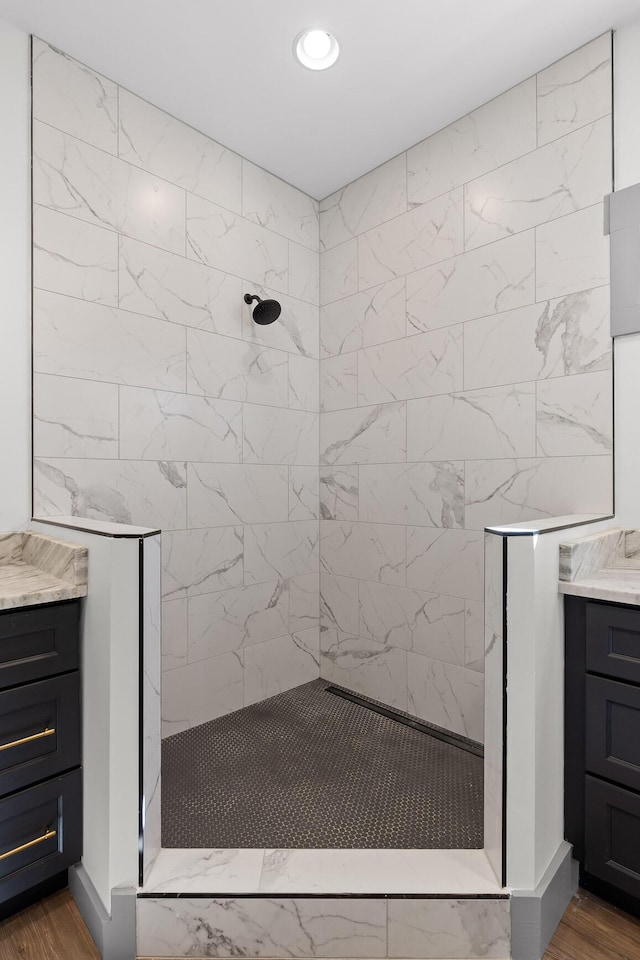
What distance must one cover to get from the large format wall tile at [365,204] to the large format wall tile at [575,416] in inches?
47.7

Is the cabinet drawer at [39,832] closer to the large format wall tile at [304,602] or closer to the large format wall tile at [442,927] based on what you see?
the large format wall tile at [442,927]

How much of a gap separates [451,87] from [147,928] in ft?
9.93

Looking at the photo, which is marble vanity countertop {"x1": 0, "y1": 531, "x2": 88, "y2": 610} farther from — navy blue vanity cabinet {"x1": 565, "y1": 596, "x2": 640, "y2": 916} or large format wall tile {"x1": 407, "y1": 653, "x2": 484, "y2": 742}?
large format wall tile {"x1": 407, "y1": 653, "x2": 484, "y2": 742}

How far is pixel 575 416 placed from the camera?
6.18 feet

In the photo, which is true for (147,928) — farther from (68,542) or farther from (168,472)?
(168,472)

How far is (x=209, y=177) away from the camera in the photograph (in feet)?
7.72

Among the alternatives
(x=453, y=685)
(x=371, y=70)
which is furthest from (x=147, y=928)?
(x=371, y=70)

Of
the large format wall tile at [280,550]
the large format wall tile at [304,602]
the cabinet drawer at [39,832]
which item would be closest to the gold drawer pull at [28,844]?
the cabinet drawer at [39,832]

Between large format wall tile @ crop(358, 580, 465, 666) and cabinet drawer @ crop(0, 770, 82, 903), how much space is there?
1.48 meters

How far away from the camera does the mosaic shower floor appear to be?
1.54m

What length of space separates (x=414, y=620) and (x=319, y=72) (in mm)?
2366

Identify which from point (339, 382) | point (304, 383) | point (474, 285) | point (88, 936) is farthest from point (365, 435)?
point (88, 936)

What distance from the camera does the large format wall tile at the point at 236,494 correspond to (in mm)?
2312

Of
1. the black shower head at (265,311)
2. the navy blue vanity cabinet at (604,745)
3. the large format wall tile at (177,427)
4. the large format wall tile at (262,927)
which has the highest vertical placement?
the black shower head at (265,311)
